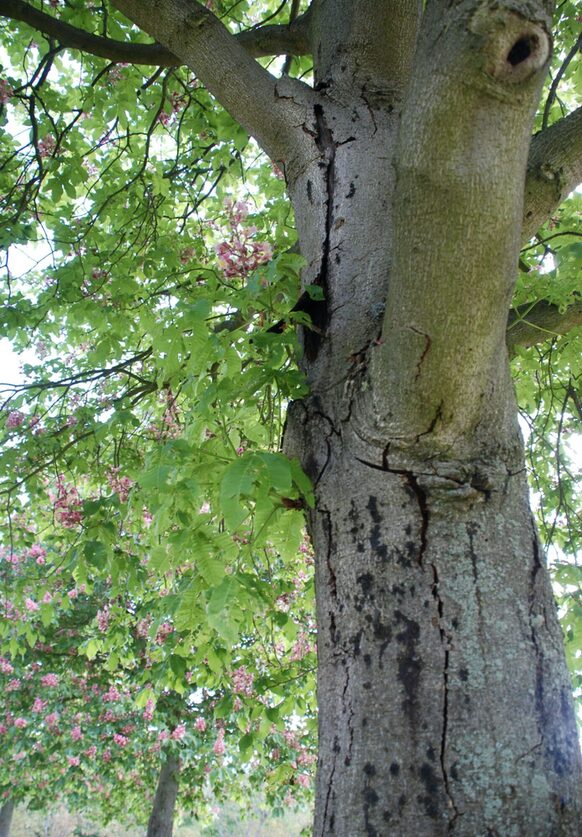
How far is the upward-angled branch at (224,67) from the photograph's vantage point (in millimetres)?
2004

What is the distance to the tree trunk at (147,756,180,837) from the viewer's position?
7770 millimetres

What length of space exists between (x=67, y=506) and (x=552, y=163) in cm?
320

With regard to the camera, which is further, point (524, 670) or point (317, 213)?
point (317, 213)

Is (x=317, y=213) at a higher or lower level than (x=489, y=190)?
higher

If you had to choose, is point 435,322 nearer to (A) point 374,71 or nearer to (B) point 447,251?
(B) point 447,251

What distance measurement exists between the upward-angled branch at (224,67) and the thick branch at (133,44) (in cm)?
44

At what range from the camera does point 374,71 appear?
81.4 inches

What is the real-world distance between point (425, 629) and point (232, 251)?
1291 millimetres

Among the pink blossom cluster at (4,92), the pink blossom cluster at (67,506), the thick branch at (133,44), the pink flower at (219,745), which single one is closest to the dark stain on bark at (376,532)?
the thick branch at (133,44)

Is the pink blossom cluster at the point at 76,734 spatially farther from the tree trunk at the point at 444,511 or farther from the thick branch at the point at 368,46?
the thick branch at the point at 368,46

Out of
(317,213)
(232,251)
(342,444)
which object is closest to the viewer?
(342,444)

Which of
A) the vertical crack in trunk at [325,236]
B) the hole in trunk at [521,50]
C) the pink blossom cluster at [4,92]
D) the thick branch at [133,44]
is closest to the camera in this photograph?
the hole in trunk at [521,50]

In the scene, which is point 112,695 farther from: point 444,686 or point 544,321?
point 444,686

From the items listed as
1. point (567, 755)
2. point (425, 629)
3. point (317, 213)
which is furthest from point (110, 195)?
point (567, 755)
